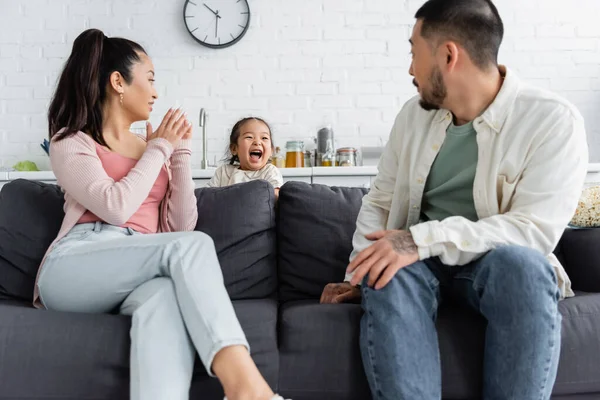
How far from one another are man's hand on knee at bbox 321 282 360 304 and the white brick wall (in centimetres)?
220

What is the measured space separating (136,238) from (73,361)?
0.30m

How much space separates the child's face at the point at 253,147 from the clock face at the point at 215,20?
3.39ft

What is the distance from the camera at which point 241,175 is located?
9.16ft

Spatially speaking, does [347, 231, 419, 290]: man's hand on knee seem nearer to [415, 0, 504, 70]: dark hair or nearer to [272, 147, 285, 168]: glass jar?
[415, 0, 504, 70]: dark hair

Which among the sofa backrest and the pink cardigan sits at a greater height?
the pink cardigan

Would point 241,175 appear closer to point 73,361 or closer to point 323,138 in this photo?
point 323,138

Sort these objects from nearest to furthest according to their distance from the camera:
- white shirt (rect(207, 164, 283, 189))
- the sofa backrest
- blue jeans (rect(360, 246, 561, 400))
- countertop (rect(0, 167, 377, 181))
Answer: blue jeans (rect(360, 246, 561, 400)) → the sofa backrest → white shirt (rect(207, 164, 283, 189)) → countertop (rect(0, 167, 377, 181))

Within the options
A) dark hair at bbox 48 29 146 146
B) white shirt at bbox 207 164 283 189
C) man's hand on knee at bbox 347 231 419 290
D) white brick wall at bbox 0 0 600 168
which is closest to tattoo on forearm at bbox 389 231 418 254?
man's hand on knee at bbox 347 231 419 290

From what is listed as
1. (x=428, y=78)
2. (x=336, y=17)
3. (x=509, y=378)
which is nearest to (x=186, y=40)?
(x=336, y=17)

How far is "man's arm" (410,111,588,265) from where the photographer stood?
1.27m

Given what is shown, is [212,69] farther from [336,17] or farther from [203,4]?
[336,17]

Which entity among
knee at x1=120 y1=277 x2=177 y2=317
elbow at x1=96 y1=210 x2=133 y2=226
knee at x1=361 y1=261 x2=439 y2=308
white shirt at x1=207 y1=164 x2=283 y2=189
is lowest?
knee at x1=120 y1=277 x2=177 y2=317

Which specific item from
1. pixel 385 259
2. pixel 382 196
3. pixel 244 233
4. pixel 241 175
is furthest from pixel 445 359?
pixel 241 175

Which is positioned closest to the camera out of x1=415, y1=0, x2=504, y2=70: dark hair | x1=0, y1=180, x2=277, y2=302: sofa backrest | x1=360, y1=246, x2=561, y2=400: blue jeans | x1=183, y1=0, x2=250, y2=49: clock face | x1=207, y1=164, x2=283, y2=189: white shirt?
x1=360, y1=246, x2=561, y2=400: blue jeans
